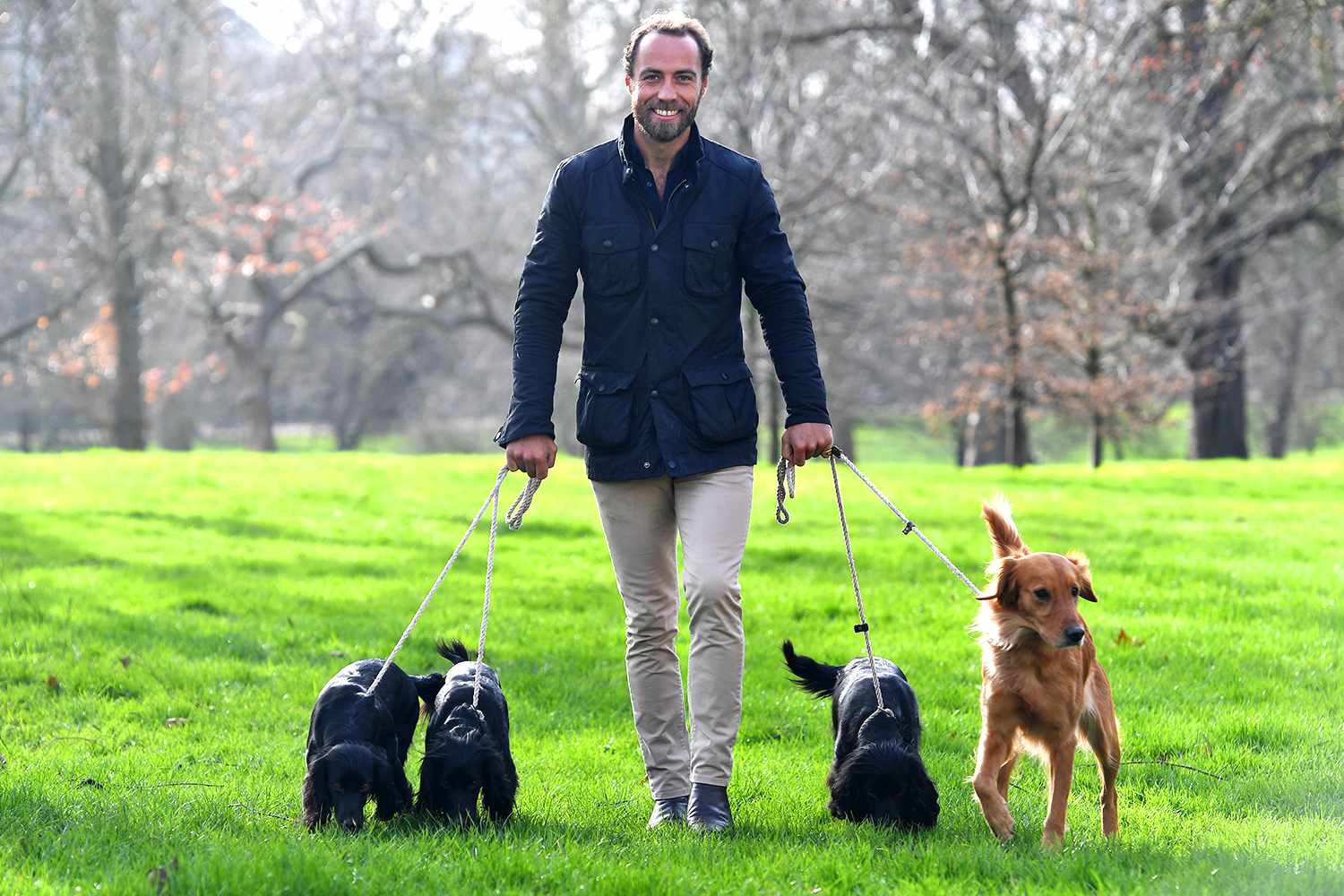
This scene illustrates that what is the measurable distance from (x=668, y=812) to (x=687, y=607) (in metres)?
0.78

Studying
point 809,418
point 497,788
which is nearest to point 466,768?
point 497,788

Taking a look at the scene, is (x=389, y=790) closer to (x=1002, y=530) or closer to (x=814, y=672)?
(x=814, y=672)

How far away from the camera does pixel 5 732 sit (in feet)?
19.7

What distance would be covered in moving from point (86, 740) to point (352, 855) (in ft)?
8.09

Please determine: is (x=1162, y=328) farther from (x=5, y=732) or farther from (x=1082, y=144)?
(x=5, y=732)

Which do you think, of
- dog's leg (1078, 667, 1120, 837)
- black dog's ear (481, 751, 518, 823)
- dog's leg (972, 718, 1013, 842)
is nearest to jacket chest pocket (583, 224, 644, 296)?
black dog's ear (481, 751, 518, 823)

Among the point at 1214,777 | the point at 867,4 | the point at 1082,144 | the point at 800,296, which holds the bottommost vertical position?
the point at 1214,777

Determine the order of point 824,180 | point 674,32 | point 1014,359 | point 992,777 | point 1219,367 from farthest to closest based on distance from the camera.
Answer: point 1219,367
point 824,180
point 1014,359
point 674,32
point 992,777

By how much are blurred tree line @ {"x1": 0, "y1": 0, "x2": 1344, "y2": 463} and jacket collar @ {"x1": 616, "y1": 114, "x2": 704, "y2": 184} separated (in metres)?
8.99

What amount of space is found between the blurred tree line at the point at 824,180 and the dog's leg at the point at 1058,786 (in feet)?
31.0

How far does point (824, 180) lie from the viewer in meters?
22.2

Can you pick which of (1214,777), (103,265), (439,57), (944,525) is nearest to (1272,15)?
(944,525)

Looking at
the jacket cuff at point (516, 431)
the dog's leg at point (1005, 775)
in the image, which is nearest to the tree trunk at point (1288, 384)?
the dog's leg at point (1005, 775)

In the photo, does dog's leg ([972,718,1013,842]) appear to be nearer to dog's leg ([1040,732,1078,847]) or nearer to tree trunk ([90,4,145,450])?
dog's leg ([1040,732,1078,847])
